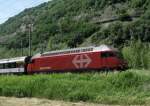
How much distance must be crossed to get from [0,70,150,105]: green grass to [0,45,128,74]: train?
7156 mm

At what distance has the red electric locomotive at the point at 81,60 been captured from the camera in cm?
3444

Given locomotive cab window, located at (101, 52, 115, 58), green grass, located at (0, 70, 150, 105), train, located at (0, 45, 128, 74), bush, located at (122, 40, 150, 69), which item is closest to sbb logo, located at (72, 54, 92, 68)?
train, located at (0, 45, 128, 74)

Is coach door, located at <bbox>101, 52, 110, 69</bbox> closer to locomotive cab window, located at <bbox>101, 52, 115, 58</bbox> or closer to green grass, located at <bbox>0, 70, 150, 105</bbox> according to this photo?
locomotive cab window, located at <bbox>101, 52, 115, 58</bbox>

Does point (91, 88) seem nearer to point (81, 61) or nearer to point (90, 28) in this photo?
point (81, 61)

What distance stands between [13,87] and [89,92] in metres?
7.83

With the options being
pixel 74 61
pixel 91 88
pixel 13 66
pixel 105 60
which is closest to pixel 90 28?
pixel 13 66

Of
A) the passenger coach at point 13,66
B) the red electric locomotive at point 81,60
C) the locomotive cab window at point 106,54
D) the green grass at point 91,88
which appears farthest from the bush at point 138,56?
the green grass at point 91,88

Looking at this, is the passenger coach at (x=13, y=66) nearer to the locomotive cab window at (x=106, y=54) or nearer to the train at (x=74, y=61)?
the train at (x=74, y=61)

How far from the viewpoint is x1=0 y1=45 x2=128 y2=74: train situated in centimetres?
3450

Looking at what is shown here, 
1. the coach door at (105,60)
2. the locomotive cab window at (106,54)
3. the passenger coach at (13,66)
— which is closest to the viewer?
the coach door at (105,60)

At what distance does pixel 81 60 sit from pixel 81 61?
0.30 feet

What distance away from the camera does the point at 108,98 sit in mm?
21453

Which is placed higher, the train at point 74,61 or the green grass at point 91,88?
the train at point 74,61

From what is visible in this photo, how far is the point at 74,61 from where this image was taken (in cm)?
3734
